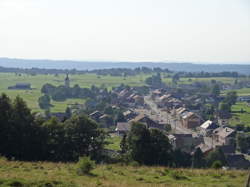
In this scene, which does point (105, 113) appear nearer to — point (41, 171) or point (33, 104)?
point (33, 104)

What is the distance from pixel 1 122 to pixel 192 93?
91.4 meters

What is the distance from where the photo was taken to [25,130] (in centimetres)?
1881

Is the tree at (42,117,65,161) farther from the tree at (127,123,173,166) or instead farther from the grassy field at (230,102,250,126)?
the grassy field at (230,102,250,126)

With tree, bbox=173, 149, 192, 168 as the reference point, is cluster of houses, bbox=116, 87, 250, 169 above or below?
below

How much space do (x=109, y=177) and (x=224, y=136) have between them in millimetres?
40261

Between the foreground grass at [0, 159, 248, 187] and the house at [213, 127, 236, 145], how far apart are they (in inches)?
1382

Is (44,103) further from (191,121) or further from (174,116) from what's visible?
(191,121)

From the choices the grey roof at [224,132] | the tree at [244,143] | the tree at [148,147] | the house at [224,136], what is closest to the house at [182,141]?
the house at [224,136]

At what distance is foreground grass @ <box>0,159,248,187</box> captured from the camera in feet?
32.1

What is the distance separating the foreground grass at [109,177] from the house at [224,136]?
35102 millimetres

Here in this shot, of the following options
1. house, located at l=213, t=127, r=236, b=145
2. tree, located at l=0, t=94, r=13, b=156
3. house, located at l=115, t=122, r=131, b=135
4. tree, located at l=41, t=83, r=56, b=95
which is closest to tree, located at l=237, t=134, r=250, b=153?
house, located at l=213, t=127, r=236, b=145

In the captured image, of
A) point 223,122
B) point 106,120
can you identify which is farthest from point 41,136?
point 223,122

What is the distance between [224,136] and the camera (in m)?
49.8

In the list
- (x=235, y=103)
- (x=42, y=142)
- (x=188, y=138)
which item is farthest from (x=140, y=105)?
(x=42, y=142)
